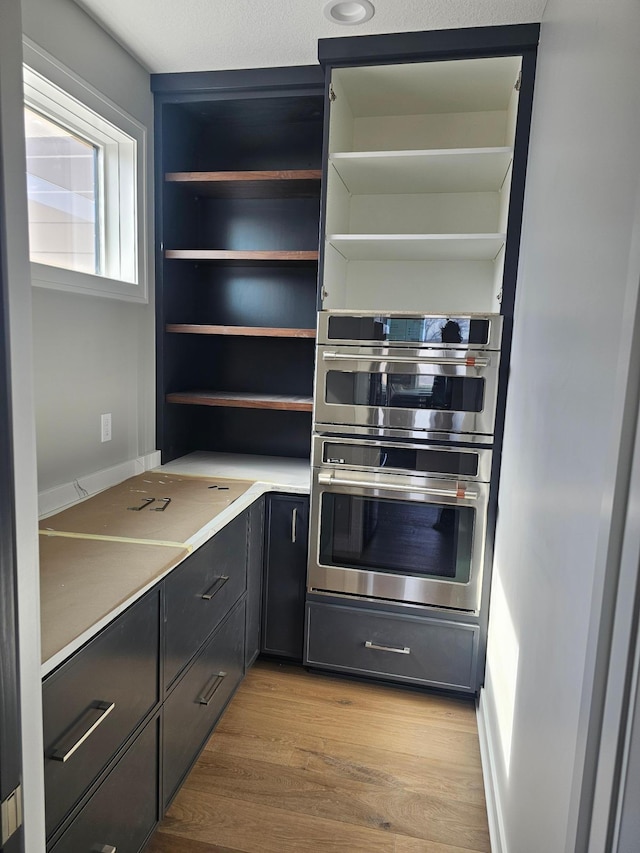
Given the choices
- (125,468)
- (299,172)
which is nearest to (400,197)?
(299,172)

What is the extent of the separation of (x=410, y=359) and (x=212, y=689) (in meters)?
1.39

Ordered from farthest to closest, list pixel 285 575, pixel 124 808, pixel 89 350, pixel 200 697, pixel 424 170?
pixel 285 575 → pixel 424 170 → pixel 89 350 → pixel 200 697 → pixel 124 808

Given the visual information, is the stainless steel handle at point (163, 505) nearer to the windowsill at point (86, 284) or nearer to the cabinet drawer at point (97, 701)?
the cabinet drawer at point (97, 701)

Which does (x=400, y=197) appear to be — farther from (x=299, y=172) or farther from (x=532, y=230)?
(x=532, y=230)

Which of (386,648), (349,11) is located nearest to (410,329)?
(349,11)

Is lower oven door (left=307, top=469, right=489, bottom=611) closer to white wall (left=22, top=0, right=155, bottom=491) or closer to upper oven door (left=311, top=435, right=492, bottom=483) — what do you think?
upper oven door (left=311, top=435, right=492, bottom=483)

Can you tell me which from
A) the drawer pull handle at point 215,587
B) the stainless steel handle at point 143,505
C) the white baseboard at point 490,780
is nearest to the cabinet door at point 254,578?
the drawer pull handle at point 215,587

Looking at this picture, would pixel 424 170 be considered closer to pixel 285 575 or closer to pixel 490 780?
pixel 285 575

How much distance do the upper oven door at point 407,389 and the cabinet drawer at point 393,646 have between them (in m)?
0.78

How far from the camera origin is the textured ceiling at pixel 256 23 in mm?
1821

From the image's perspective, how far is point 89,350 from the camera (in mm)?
2096

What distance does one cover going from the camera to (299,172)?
2.30 metres

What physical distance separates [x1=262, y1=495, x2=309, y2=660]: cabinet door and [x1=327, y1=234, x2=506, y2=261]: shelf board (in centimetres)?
107

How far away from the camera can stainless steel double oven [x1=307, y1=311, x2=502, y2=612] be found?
2094 mm
